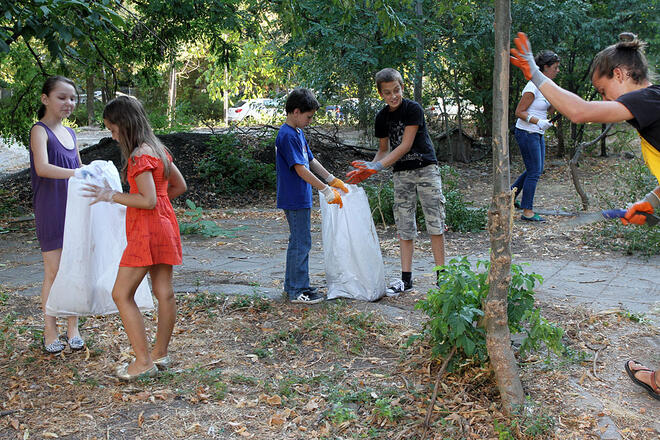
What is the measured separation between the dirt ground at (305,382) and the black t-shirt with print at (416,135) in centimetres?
99

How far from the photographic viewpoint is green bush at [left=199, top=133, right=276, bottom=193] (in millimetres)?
10367

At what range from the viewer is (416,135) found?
4.50m

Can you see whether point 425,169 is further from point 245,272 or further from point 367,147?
point 367,147

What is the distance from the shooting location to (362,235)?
445cm

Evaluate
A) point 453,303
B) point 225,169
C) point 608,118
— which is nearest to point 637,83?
point 608,118

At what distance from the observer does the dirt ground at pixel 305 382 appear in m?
2.82

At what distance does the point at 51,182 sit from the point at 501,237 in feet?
8.55

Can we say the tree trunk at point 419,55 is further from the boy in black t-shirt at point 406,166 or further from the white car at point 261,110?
the boy in black t-shirt at point 406,166

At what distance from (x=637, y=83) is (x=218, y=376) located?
2519mm

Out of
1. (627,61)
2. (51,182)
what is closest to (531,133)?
(627,61)

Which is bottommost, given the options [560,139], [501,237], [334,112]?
[501,237]

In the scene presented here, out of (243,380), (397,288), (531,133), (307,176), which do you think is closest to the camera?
(243,380)

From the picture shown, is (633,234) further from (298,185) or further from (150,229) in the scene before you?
(150,229)

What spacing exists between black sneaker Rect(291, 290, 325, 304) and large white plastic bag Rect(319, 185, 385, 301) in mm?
99
